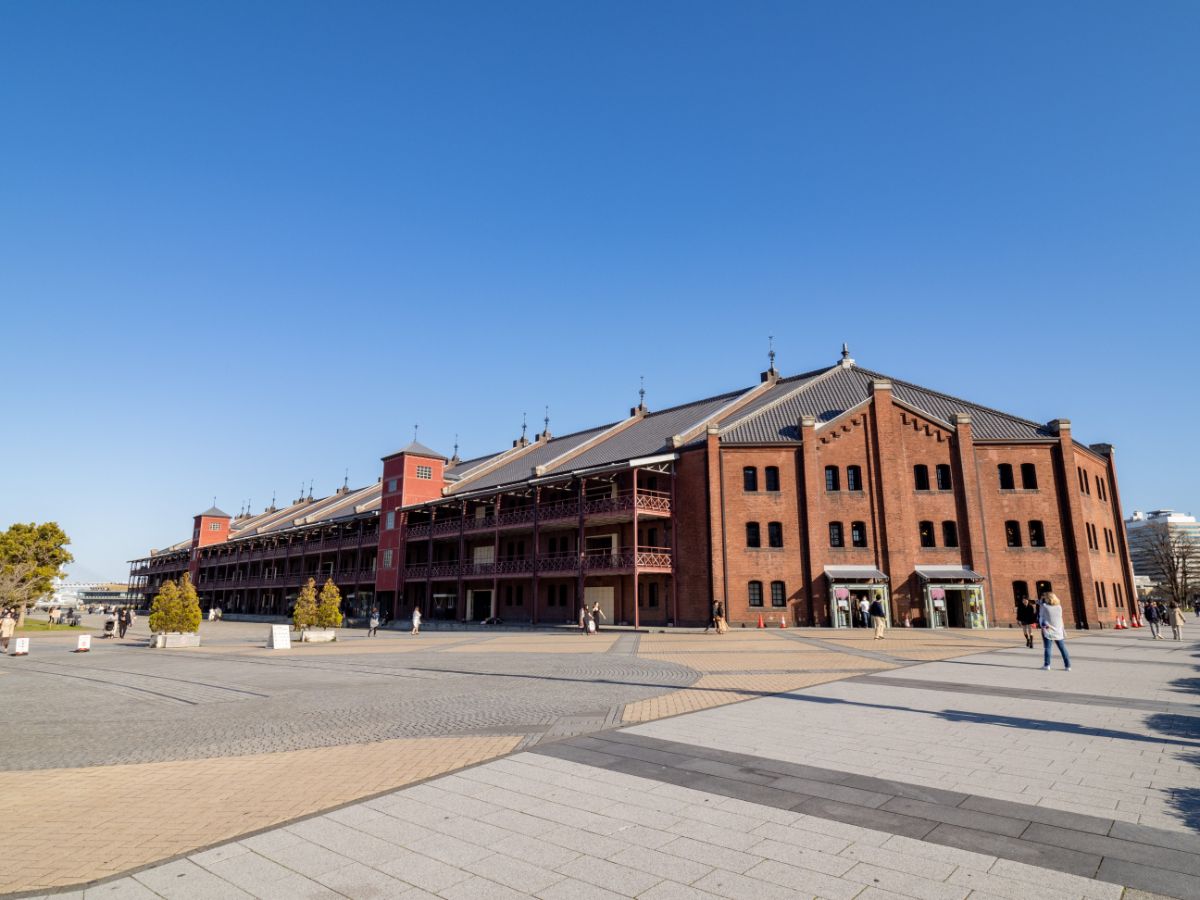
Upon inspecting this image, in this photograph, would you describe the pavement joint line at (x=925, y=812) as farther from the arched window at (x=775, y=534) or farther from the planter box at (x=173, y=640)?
the arched window at (x=775, y=534)

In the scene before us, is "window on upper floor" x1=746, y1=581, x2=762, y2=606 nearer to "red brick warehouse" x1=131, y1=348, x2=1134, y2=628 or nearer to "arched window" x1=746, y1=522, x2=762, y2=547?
"red brick warehouse" x1=131, y1=348, x2=1134, y2=628

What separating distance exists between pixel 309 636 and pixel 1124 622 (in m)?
41.2

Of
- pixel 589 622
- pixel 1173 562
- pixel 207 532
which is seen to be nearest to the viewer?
pixel 589 622

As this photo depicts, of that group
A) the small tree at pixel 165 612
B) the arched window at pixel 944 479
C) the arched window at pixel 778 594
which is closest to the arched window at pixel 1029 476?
the arched window at pixel 944 479

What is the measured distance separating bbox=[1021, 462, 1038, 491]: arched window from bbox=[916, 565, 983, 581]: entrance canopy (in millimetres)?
5541

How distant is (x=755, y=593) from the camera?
108 feet

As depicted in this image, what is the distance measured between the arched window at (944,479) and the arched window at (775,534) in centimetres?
872

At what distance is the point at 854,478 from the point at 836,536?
3303mm

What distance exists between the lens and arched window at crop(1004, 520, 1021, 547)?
33.2 m

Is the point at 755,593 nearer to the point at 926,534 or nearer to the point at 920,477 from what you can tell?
the point at 926,534

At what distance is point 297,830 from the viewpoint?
5.10m

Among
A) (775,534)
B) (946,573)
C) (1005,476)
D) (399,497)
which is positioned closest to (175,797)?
(775,534)

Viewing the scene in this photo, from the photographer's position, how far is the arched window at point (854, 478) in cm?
3403

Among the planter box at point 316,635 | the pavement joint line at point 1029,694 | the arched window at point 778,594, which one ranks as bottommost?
the planter box at point 316,635
